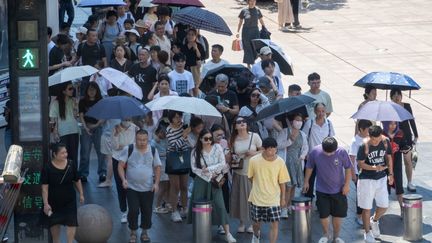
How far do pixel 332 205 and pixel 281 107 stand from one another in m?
1.52

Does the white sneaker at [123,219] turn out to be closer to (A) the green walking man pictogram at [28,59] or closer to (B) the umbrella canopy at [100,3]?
(A) the green walking man pictogram at [28,59]

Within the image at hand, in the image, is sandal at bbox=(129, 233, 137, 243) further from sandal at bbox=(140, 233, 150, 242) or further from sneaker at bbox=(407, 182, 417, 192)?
sneaker at bbox=(407, 182, 417, 192)

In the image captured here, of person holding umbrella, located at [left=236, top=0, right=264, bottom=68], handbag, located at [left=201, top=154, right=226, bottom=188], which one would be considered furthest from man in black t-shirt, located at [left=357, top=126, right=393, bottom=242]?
person holding umbrella, located at [left=236, top=0, right=264, bottom=68]

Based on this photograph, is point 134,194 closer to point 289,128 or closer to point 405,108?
point 289,128

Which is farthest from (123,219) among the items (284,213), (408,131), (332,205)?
(408,131)

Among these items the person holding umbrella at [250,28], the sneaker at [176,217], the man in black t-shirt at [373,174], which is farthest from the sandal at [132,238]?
the person holding umbrella at [250,28]

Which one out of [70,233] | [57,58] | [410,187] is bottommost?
[410,187]

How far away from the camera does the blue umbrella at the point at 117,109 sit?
15.8 m

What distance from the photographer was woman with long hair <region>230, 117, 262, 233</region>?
1529 centimetres

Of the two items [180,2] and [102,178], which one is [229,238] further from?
[180,2]

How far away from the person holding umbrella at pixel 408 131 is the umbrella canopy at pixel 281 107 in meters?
1.85

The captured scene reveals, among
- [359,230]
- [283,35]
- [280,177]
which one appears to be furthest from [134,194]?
[283,35]

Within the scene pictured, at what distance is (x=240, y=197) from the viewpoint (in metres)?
15.5

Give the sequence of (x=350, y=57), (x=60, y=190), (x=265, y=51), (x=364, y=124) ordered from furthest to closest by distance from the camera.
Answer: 1. (x=350, y=57)
2. (x=265, y=51)
3. (x=364, y=124)
4. (x=60, y=190)
